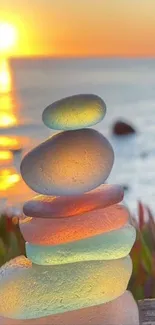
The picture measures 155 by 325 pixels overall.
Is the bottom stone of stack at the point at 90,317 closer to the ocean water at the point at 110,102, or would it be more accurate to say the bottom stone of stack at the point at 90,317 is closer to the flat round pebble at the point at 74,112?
the flat round pebble at the point at 74,112

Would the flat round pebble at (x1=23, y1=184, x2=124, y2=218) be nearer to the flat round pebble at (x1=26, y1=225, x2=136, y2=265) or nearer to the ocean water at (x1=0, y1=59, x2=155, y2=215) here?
the flat round pebble at (x1=26, y1=225, x2=136, y2=265)

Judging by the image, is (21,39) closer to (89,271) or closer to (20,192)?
(20,192)

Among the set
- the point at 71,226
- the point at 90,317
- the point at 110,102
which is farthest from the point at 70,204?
the point at 110,102

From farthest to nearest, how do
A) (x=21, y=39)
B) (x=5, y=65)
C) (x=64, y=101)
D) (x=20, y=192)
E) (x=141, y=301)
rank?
(x=5, y=65), (x=21, y=39), (x=20, y=192), (x=141, y=301), (x=64, y=101)

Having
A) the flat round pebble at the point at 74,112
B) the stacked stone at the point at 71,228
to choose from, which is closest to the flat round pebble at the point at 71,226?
the stacked stone at the point at 71,228

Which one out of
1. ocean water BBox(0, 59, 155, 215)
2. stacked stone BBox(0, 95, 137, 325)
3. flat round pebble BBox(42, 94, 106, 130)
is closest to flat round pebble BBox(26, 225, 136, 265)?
stacked stone BBox(0, 95, 137, 325)

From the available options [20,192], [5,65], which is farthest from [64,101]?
[5,65]
